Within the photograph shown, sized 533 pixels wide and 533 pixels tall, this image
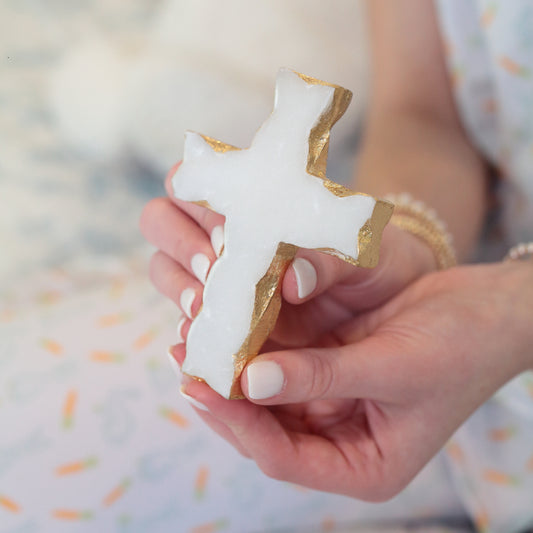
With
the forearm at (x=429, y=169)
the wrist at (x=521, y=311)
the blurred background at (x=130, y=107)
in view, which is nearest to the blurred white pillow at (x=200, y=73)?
the blurred background at (x=130, y=107)

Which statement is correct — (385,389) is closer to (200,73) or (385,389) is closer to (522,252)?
(522,252)

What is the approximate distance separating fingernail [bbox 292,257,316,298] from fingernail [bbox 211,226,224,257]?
5 centimetres

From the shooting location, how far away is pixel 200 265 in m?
0.36

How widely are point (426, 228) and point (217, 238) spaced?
0.76 ft

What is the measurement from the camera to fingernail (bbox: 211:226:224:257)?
13.7 inches

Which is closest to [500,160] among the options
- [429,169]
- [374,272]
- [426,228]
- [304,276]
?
[429,169]

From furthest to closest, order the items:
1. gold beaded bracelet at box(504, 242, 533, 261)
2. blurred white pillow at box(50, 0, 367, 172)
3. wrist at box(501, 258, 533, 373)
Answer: blurred white pillow at box(50, 0, 367, 172) < gold beaded bracelet at box(504, 242, 533, 261) < wrist at box(501, 258, 533, 373)

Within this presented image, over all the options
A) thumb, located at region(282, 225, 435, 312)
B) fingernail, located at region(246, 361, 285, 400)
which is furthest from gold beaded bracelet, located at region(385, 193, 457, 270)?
fingernail, located at region(246, 361, 285, 400)

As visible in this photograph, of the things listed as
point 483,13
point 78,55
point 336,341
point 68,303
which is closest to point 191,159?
point 336,341

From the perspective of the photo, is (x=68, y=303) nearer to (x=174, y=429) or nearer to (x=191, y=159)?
(x=174, y=429)

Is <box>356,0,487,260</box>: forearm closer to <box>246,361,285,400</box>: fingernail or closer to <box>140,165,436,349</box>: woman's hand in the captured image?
<box>140,165,436,349</box>: woman's hand

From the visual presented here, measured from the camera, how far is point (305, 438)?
377 millimetres

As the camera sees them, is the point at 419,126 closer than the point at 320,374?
No

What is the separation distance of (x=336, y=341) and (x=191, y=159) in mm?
191
